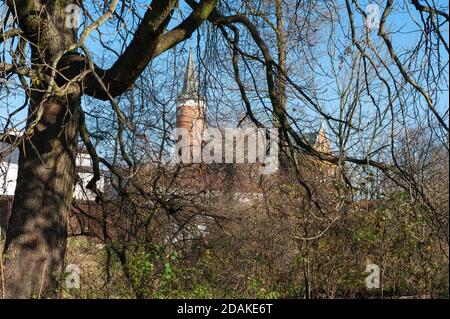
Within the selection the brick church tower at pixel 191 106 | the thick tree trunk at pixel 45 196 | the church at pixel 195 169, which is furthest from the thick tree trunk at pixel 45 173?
the brick church tower at pixel 191 106

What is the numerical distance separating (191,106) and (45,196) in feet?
11.5

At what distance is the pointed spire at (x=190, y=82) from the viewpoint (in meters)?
10.0

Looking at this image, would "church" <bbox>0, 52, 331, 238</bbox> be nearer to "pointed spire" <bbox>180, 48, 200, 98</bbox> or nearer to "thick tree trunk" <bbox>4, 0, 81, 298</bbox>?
"pointed spire" <bbox>180, 48, 200, 98</bbox>

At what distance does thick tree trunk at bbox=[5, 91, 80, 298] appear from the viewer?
7.38 m

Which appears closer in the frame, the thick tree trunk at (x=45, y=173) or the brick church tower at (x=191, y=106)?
the thick tree trunk at (x=45, y=173)

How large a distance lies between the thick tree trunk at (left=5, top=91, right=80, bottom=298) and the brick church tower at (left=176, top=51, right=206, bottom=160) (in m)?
2.61

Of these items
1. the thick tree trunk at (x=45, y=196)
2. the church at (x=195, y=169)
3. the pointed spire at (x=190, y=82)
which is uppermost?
the pointed spire at (x=190, y=82)

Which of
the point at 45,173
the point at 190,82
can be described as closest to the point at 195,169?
the point at 190,82

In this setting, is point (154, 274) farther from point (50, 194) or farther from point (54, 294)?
point (50, 194)

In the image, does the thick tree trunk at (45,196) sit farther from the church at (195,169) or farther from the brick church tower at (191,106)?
the brick church tower at (191,106)

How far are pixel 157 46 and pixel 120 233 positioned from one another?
335 cm

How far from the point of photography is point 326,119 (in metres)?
8.69

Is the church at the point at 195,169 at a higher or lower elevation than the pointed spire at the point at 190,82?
lower

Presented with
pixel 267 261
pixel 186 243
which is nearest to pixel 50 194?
pixel 186 243
